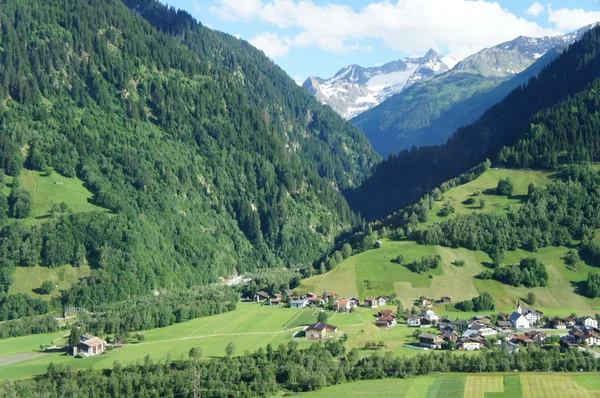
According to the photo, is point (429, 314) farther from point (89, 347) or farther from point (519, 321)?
point (89, 347)

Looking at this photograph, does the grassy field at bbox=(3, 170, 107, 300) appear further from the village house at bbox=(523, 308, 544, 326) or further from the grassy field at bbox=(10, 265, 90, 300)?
the village house at bbox=(523, 308, 544, 326)

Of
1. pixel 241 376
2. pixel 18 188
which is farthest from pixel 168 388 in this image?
pixel 18 188

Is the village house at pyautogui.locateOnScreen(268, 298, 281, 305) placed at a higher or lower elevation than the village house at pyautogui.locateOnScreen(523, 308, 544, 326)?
higher

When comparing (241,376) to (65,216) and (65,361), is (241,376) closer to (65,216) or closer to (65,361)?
(65,361)

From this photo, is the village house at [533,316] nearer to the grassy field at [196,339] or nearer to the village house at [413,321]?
the village house at [413,321]

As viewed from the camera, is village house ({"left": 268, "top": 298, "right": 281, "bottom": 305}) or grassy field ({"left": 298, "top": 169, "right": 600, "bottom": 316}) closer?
grassy field ({"left": 298, "top": 169, "right": 600, "bottom": 316})

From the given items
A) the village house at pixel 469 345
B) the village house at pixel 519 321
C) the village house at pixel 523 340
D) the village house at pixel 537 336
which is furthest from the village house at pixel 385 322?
the village house at pixel 537 336

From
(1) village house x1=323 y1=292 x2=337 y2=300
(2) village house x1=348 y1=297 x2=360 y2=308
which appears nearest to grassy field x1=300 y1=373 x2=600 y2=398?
(2) village house x1=348 y1=297 x2=360 y2=308
